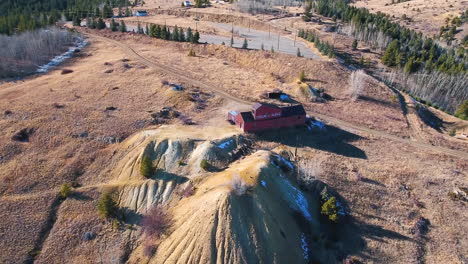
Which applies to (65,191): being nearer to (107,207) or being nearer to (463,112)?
(107,207)

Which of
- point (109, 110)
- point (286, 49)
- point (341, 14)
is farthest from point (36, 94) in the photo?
point (341, 14)

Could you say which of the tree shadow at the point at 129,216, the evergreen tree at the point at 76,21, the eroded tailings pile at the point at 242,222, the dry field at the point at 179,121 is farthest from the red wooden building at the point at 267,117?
the evergreen tree at the point at 76,21

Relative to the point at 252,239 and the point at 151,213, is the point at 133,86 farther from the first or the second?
the point at 252,239

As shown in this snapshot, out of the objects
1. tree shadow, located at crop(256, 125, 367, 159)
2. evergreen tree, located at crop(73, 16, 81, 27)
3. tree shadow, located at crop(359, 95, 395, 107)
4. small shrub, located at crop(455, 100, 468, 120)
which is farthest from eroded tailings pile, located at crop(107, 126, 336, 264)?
evergreen tree, located at crop(73, 16, 81, 27)

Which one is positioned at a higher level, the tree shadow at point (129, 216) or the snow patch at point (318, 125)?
the snow patch at point (318, 125)

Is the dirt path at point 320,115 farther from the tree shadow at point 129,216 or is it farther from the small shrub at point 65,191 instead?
the small shrub at point 65,191

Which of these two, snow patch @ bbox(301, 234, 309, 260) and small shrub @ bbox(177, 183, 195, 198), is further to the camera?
small shrub @ bbox(177, 183, 195, 198)

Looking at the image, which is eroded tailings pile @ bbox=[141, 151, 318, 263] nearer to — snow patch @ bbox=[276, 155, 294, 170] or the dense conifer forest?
snow patch @ bbox=[276, 155, 294, 170]
